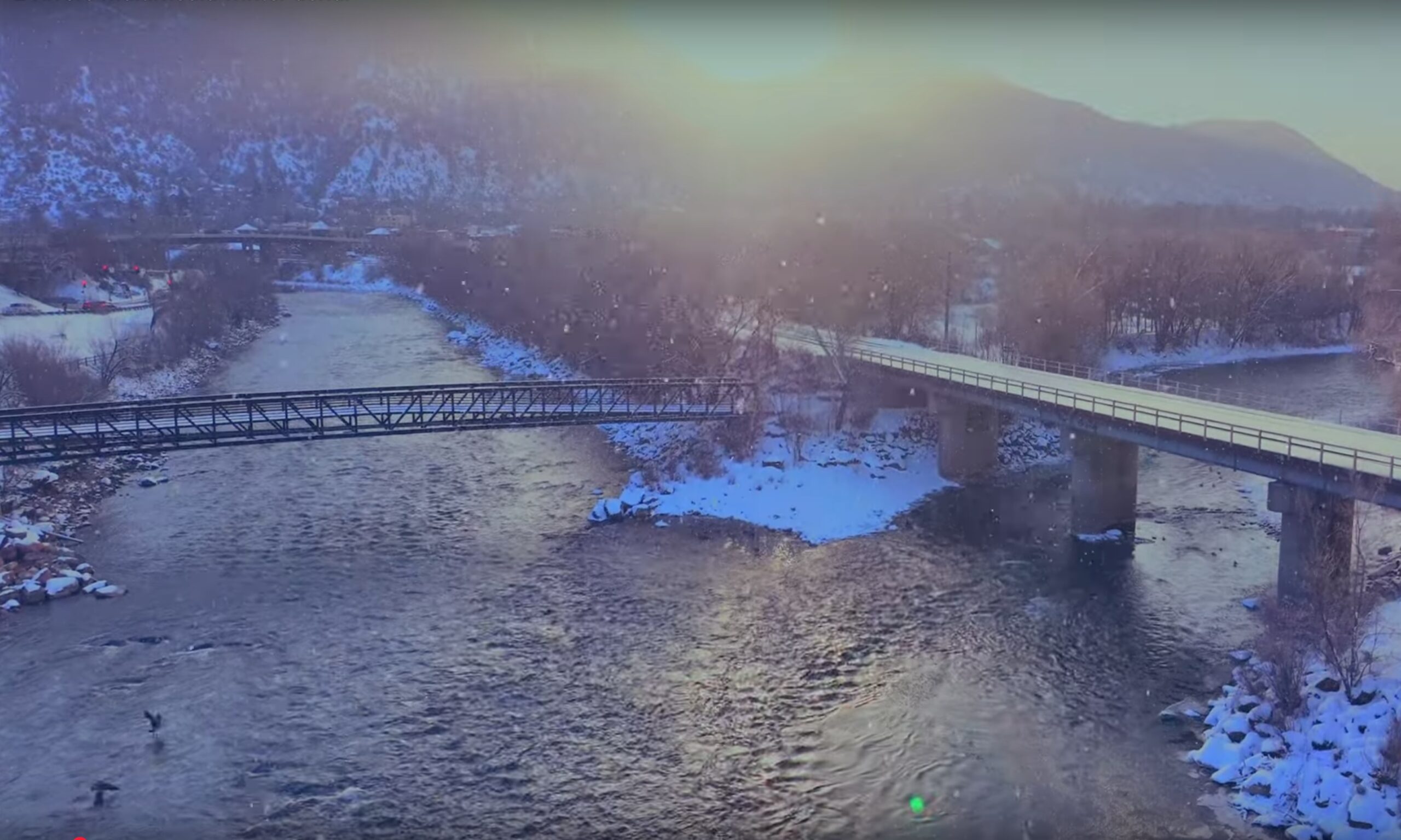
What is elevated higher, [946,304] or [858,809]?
[946,304]

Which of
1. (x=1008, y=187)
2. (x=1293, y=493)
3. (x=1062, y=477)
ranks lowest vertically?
(x=1062, y=477)

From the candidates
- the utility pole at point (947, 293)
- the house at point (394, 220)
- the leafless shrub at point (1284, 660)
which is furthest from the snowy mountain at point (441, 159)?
the leafless shrub at point (1284, 660)

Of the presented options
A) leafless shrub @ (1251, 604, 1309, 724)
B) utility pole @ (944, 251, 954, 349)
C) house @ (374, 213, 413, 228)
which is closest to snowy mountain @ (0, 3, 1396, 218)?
house @ (374, 213, 413, 228)

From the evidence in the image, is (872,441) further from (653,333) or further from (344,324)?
(344,324)

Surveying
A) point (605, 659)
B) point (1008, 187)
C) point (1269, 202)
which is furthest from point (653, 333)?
point (1269, 202)

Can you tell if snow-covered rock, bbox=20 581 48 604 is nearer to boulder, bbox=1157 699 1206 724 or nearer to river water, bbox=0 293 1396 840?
river water, bbox=0 293 1396 840

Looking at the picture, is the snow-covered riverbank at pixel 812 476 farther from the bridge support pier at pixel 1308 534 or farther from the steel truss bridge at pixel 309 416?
the bridge support pier at pixel 1308 534
